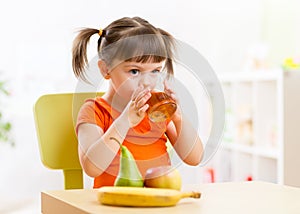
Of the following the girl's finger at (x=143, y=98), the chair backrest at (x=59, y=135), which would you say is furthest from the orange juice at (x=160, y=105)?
the chair backrest at (x=59, y=135)

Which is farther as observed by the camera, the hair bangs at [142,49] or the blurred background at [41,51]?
the blurred background at [41,51]

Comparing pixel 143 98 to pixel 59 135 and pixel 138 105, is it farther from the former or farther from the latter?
pixel 59 135

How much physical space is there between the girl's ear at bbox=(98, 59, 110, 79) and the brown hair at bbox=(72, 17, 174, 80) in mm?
10

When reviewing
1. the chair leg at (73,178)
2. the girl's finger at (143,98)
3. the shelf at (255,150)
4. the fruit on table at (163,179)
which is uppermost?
the girl's finger at (143,98)

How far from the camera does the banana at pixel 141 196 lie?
35.8 inches

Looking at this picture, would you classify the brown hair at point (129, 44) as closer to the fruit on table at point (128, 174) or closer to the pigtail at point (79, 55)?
the pigtail at point (79, 55)

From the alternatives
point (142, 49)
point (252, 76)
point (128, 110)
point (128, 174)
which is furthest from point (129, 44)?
point (252, 76)

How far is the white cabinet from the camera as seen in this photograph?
2988 millimetres

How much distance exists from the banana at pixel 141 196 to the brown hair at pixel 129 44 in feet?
1.22

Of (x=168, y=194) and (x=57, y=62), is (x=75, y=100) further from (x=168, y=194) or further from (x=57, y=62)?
(x=57, y=62)

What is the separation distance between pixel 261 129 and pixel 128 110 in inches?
95.4

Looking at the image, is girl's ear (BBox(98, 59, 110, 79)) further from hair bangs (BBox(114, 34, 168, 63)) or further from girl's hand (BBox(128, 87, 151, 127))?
girl's hand (BBox(128, 87, 151, 127))

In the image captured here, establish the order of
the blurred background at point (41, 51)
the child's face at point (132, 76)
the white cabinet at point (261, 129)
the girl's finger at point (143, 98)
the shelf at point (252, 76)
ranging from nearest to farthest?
the girl's finger at point (143, 98), the child's face at point (132, 76), the white cabinet at point (261, 129), the shelf at point (252, 76), the blurred background at point (41, 51)

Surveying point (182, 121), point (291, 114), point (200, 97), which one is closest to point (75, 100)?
point (182, 121)
